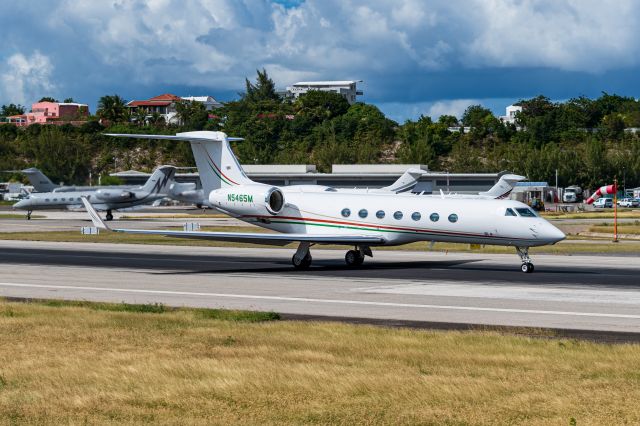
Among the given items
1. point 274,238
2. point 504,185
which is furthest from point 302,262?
point 504,185

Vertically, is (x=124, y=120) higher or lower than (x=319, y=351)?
higher

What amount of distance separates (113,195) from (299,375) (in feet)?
230

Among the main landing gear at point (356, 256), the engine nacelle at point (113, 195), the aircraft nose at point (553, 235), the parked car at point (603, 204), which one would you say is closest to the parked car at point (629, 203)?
the parked car at point (603, 204)

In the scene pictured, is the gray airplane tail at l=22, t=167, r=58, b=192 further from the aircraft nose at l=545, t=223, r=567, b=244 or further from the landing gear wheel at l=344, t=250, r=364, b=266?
the aircraft nose at l=545, t=223, r=567, b=244

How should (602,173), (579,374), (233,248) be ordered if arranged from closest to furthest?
1. (579,374)
2. (233,248)
3. (602,173)

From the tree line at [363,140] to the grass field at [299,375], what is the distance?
129827mm

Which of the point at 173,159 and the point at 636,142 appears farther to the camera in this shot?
the point at 173,159

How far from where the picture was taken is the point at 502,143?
168m

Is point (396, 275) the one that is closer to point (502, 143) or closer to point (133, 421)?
point (133, 421)

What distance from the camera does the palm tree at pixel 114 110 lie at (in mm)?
185750

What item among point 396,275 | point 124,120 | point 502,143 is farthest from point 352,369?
point 124,120

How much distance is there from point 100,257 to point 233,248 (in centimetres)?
770

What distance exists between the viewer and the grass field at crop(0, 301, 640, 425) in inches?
461

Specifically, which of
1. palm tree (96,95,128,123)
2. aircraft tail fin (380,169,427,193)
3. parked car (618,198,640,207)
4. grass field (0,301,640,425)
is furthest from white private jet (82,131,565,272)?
palm tree (96,95,128,123)
